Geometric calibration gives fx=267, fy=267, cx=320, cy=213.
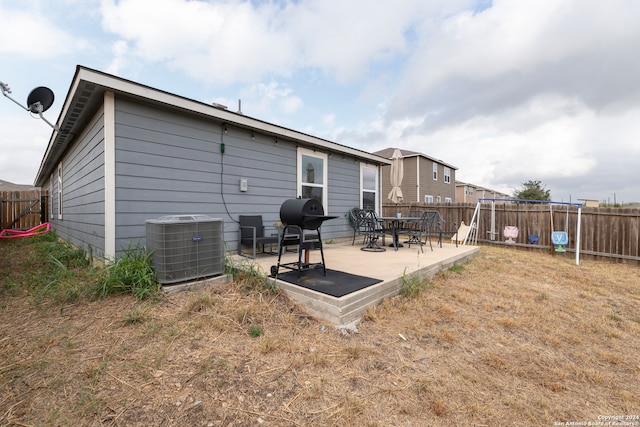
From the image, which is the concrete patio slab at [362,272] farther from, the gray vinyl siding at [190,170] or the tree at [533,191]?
the tree at [533,191]

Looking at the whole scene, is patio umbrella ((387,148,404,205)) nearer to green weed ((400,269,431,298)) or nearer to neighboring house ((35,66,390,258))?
neighboring house ((35,66,390,258))

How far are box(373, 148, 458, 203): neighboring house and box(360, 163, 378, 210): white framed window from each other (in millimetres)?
8758

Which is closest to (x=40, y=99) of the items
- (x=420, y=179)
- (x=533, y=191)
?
(x=420, y=179)

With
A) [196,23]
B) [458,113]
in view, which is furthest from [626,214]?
[196,23]

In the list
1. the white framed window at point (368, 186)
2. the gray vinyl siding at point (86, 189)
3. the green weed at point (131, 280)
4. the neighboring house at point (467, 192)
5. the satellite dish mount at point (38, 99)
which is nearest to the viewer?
the green weed at point (131, 280)

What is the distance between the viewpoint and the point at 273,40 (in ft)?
24.4

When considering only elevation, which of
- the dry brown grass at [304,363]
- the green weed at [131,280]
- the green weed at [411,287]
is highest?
the green weed at [131,280]

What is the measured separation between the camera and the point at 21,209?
36.0 ft

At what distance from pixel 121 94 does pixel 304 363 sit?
386 centimetres

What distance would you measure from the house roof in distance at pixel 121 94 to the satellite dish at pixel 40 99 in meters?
0.27

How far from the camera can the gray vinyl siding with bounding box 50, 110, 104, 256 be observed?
12.2 feet

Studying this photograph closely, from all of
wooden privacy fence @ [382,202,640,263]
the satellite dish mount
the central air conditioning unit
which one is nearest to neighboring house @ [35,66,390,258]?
the satellite dish mount

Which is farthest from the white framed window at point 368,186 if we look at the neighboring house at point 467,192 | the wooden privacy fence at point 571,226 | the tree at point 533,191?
the neighboring house at point 467,192

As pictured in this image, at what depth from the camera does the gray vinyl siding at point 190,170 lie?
3.56 metres
